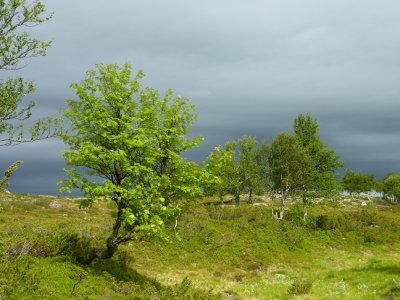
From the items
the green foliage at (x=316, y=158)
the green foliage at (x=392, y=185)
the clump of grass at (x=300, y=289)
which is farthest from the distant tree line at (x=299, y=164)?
the green foliage at (x=392, y=185)

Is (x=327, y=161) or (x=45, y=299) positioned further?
(x=327, y=161)

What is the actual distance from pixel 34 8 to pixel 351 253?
43.2 m

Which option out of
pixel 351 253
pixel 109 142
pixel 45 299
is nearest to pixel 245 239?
pixel 351 253

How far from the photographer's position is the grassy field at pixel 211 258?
17422 mm

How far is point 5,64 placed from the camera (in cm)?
1440

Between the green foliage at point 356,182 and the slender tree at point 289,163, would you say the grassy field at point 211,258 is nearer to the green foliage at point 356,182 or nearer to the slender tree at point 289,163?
the slender tree at point 289,163

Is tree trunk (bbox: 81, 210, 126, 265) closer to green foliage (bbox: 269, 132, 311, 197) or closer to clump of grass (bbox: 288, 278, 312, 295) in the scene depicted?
clump of grass (bbox: 288, 278, 312, 295)

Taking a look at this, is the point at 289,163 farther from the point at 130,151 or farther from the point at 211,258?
the point at 130,151

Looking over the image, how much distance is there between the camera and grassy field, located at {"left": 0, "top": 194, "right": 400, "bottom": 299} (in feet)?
57.2

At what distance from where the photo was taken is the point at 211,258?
113 ft

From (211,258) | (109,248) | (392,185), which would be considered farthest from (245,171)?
(392,185)

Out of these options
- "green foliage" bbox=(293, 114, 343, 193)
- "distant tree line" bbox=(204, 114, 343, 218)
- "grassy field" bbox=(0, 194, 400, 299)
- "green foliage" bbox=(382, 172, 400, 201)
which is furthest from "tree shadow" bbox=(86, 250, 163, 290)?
"green foliage" bbox=(382, 172, 400, 201)

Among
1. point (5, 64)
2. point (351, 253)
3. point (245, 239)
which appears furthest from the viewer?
point (351, 253)

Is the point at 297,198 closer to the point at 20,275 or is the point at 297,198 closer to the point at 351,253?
the point at 351,253
